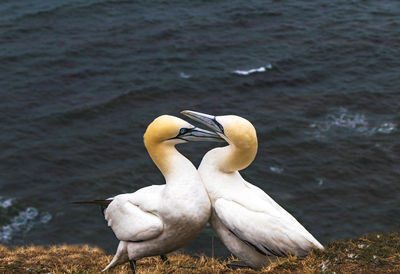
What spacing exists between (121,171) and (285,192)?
733cm

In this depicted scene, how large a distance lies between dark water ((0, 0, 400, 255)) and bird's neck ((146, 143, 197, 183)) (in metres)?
15.9

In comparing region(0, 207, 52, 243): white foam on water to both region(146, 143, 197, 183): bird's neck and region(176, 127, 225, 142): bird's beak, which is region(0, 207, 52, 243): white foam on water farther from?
region(176, 127, 225, 142): bird's beak

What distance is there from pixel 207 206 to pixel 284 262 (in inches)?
49.0

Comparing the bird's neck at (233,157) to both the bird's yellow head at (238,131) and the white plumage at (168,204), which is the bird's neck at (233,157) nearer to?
the bird's yellow head at (238,131)

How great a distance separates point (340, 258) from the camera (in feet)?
26.0

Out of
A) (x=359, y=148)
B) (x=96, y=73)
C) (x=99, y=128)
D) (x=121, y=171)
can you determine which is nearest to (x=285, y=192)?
(x=359, y=148)

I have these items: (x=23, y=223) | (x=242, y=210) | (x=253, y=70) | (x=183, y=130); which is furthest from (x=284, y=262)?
(x=253, y=70)

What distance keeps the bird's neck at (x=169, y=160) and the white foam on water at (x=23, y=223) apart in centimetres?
1776

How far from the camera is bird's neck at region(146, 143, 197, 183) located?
27.4ft

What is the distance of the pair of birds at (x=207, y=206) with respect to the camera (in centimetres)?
820

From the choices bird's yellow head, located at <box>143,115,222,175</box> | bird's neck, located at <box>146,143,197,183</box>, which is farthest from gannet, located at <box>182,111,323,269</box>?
bird's neck, located at <box>146,143,197,183</box>

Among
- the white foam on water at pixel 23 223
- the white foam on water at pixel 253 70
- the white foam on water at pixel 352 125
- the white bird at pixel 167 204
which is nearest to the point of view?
the white bird at pixel 167 204

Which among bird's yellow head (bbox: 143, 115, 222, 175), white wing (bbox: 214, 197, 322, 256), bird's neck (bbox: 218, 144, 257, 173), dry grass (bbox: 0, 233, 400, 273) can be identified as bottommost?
dry grass (bbox: 0, 233, 400, 273)

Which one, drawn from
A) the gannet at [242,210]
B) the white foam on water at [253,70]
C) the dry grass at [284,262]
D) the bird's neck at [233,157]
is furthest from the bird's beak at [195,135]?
the white foam on water at [253,70]
